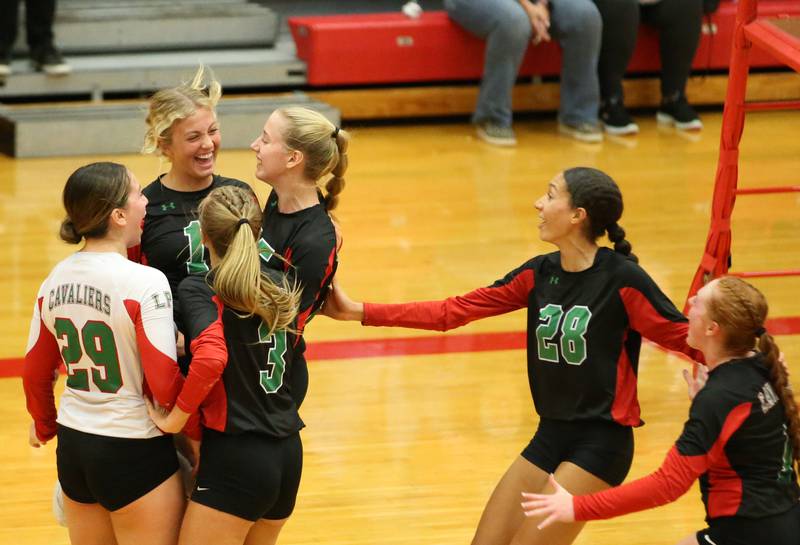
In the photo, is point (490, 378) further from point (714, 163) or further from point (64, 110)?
point (64, 110)

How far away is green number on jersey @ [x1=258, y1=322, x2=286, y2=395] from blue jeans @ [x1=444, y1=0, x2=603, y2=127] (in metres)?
5.63

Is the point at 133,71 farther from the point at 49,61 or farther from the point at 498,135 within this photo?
the point at 498,135

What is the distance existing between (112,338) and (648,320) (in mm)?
1355

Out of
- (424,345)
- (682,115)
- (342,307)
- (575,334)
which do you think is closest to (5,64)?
(424,345)

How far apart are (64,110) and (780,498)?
628 cm

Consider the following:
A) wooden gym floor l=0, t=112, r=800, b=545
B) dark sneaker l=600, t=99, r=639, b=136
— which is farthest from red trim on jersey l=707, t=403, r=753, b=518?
dark sneaker l=600, t=99, r=639, b=136

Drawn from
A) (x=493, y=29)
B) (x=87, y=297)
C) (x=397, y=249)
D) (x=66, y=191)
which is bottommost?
(x=397, y=249)

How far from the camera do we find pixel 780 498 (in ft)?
9.32

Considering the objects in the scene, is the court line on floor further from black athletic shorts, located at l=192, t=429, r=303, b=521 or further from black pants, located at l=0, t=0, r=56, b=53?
black pants, located at l=0, t=0, r=56, b=53

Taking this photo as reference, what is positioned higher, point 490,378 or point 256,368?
point 256,368

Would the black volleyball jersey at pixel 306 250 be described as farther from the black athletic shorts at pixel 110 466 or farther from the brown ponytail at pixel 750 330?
the brown ponytail at pixel 750 330

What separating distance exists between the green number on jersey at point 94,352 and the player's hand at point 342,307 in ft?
2.75

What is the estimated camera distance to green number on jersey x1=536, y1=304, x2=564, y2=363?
3.23 meters

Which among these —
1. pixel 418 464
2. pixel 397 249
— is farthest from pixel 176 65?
pixel 418 464
